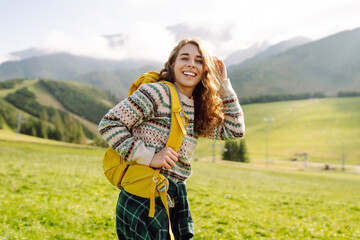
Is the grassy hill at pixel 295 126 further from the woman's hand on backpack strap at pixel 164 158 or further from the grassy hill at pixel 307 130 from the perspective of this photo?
the woman's hand on backpack strap at pixel 164 158

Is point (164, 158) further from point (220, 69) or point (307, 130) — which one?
point (307, 130)

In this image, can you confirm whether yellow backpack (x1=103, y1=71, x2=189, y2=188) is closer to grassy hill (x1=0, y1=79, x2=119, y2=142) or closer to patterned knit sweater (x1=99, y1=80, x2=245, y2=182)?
patterned knit sweater (x1=99, y1=80, x2=245, y2=182)

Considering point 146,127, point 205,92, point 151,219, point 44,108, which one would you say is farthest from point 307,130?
point 151,219

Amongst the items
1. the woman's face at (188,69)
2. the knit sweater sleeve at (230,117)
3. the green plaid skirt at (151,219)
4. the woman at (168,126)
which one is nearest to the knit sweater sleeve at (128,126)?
the woman at (168,126)

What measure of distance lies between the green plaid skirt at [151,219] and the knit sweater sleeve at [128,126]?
1.54ft

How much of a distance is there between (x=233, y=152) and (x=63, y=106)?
457 feet

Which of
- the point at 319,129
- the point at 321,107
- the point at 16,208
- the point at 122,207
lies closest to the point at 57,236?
the point at 16,208

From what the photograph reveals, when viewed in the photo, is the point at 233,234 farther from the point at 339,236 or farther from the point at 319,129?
the point at 319,129

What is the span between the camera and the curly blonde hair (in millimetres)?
3549

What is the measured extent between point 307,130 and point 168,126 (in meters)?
153

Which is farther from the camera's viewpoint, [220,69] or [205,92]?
[220,69]

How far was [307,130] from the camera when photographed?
14212cm

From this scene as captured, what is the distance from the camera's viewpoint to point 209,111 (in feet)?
11.6

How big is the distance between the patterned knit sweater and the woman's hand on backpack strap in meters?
0.06
